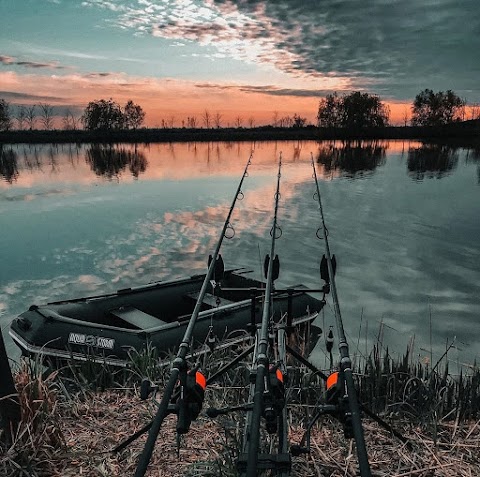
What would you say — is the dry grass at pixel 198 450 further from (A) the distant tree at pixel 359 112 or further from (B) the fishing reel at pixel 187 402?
(A) the distant tree at pixel 359 112

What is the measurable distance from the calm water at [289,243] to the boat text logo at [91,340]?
3118 millimetres

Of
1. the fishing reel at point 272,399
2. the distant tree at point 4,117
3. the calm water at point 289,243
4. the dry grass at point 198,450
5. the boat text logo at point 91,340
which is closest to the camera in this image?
the fishing reel at point 272,399

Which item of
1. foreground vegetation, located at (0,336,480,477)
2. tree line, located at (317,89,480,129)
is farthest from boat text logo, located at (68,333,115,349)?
tree line, located at (317,89,480,129)

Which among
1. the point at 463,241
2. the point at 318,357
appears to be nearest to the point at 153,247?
the point at 318,357

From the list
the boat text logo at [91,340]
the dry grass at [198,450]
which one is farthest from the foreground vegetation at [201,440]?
the boat text logo at [91,340]

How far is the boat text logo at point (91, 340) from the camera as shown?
6078mm

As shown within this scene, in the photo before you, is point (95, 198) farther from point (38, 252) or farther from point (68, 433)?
point (68, 433)

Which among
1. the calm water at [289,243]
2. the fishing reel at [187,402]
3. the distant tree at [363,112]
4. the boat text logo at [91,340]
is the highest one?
the distant tree at [363,112]

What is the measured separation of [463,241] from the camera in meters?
17.1

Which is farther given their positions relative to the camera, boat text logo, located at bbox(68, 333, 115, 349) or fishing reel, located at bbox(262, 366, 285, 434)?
boat text logo, located at bbox(68, 333, 115, 349)

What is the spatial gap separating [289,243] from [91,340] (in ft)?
37.5

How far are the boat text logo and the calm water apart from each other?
Result: 312 centimetres

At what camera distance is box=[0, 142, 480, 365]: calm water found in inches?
430

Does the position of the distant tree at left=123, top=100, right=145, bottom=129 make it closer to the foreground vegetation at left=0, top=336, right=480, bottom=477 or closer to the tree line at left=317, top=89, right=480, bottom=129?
the tree line at left=317, top=89, right=480, bottom=129
